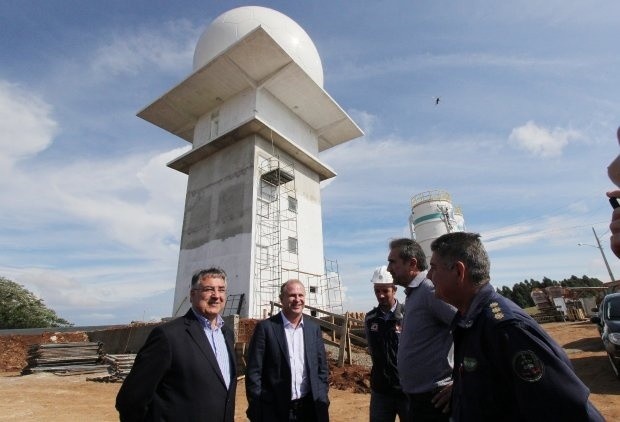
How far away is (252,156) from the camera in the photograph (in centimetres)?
1994

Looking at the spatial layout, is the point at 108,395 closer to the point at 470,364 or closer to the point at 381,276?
the point at 381,276

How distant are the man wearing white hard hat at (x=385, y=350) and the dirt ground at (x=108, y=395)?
9.90 feet

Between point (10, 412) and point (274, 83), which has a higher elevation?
point (274, 83)

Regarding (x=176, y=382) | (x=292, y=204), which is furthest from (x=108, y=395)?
(x=292, y=204)

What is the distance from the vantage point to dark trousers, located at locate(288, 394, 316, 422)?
146 inches

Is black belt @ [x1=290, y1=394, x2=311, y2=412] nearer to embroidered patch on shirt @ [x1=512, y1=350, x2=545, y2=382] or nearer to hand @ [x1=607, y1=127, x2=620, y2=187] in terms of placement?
embroidered patch on shirt @ [x1=512, y1=350, x2=545, y2=382]

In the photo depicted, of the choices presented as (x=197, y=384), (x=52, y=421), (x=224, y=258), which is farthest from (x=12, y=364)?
(x=197, y=384)

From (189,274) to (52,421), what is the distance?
13.2 m

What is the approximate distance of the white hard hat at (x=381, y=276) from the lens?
4446mm

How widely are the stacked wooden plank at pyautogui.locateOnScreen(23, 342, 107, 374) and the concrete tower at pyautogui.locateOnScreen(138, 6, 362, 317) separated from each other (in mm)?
4232

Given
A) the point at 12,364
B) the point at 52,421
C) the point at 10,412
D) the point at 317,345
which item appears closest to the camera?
the point at 317,345

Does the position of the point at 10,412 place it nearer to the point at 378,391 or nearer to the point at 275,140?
the point at 378,391

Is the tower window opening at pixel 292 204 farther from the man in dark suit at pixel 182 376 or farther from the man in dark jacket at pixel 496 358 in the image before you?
the man in dark jacket at pixel 496 358

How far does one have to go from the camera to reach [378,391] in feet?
12.8
